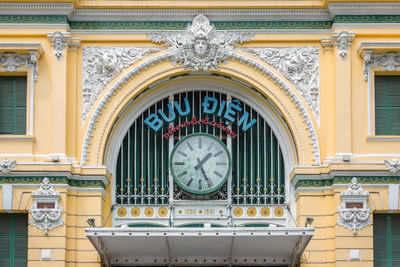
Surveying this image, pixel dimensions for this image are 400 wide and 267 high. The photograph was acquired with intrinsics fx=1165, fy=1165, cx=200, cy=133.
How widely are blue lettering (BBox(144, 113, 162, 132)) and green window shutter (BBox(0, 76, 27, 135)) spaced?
3850mm

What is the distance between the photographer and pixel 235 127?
36812mm

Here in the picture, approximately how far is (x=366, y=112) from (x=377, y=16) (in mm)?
3004

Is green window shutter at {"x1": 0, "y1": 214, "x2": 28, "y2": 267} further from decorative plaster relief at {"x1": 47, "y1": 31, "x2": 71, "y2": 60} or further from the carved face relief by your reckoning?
the carved face relief

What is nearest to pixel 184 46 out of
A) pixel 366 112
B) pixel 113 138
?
pixel 113 138

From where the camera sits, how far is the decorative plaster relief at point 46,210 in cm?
3462

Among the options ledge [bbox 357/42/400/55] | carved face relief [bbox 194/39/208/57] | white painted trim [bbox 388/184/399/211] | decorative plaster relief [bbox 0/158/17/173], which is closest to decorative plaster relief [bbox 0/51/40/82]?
decorative plaster relief [bbox 0/158/17/173]

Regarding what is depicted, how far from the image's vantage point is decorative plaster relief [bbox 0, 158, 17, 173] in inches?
1369

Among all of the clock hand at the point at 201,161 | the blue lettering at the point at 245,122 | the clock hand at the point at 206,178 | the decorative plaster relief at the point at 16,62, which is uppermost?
the decorative plaster relief at the point at 16,62

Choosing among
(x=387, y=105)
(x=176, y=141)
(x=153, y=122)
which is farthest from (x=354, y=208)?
(x=153, y=122)

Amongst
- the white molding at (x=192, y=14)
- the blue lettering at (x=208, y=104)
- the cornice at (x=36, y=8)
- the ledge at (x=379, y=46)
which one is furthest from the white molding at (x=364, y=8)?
the cornice at (x=36, y=8)

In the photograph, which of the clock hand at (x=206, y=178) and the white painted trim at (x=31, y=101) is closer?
the white painted trim at (x=31, y=101)

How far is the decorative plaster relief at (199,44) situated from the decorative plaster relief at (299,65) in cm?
46

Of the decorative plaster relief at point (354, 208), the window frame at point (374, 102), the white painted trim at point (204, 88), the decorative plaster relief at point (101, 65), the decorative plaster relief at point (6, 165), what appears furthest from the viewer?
the white painted trim at point (204, 88)

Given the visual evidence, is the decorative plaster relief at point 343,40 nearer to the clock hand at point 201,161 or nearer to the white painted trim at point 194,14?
the white painted trim at point 194,14
